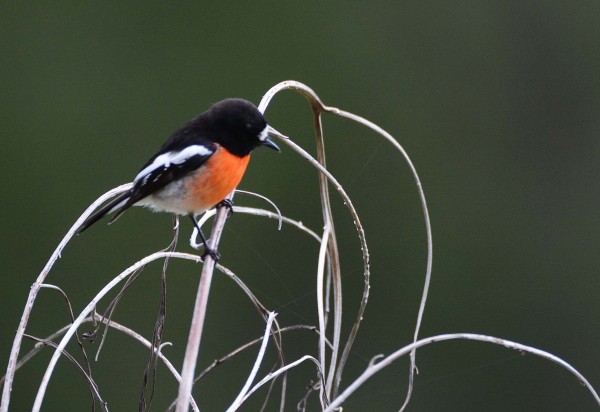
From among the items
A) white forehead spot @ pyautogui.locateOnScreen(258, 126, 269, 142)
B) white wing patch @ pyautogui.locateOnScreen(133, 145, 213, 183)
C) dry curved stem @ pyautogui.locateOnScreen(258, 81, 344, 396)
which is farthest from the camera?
white wing patch @ pyautogui.locateOnScreen(133, 145, 213, 183)

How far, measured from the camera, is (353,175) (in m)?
8.52

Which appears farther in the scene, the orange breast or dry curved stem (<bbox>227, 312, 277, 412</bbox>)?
the orange breast

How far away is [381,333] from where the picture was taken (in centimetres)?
799

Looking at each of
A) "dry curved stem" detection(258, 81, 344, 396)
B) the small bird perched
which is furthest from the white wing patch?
"dry curved stem" detection(258, 81, 344, 396)

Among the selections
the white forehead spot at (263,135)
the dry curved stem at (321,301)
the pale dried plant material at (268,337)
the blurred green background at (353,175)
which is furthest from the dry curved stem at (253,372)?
the blurred green background at (353,175)

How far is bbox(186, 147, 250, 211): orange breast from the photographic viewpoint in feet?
10.1

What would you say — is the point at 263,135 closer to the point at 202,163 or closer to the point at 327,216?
the point at 202,163

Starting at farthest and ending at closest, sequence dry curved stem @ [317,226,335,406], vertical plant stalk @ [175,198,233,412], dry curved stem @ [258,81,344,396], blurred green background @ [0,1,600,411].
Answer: blurred green background @ [0,1,600,411] < dry curved stem @ [258,81,344,396] < dry curved stem @ [317,226,335,406] < vertical plant stalk @ [175,198,233,412]

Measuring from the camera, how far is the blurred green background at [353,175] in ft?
26.0

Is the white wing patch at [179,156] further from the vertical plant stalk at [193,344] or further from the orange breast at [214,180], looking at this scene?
the vertical plant stalk at [193,344]

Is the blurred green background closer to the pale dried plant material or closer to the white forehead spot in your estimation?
the white forehead spot

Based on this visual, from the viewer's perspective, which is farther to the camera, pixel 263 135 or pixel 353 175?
pixel 353 175

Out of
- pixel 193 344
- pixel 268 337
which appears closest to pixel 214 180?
pixel 268 337

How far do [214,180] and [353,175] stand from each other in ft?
18.0
